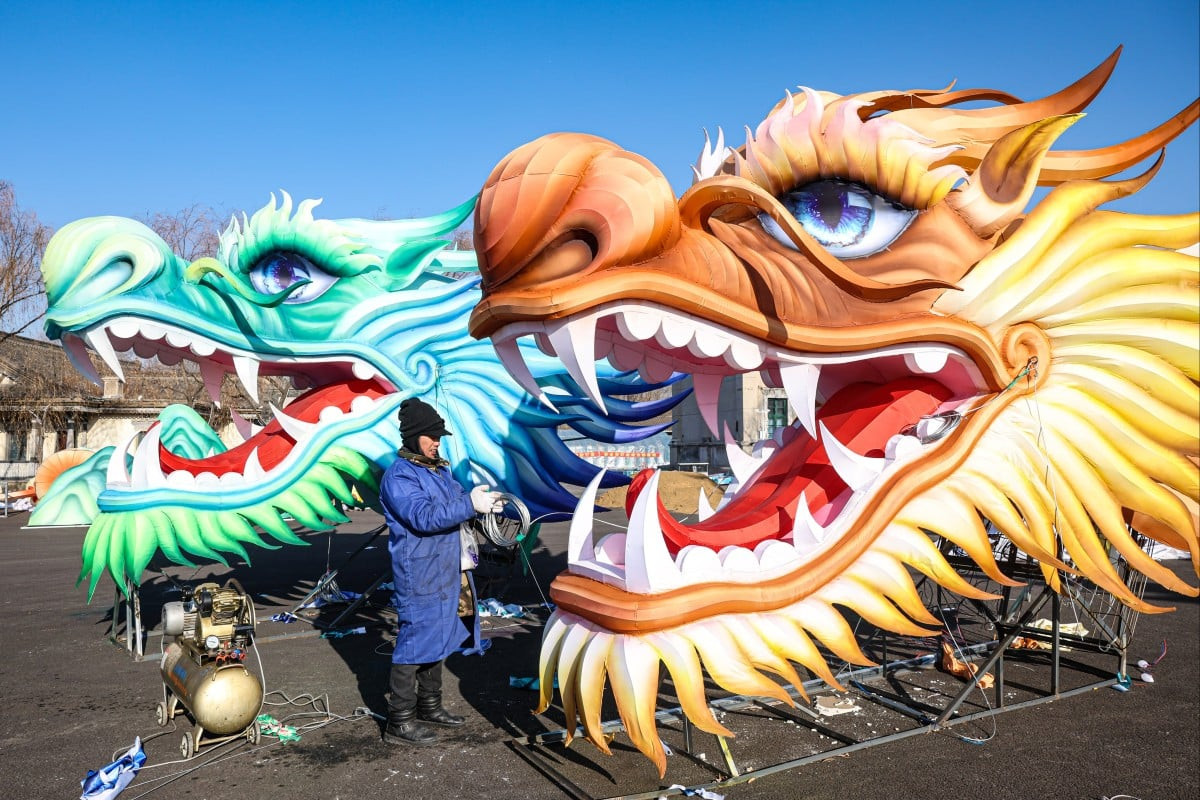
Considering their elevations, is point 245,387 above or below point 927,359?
above

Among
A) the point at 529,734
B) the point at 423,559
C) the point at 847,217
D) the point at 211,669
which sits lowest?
the point at 529,734

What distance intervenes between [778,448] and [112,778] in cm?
327

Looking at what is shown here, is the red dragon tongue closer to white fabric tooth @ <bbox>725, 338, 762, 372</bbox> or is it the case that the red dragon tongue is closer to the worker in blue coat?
white fabric tooth @ <bbox>725, 338, 762, 372</bbox>

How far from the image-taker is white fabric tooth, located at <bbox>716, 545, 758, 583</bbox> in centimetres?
274

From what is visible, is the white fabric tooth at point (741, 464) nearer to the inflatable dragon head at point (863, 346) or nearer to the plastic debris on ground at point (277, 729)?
the inflatable dragon head at point (863, 346)

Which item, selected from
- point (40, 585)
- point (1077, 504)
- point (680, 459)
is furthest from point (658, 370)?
point (680, 459)

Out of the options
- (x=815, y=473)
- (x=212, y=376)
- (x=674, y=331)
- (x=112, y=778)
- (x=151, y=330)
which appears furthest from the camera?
(x=212, y=376)

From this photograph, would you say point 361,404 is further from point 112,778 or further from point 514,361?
point 514,361

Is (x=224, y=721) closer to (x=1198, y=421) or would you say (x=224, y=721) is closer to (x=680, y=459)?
(x=1198, y=421)

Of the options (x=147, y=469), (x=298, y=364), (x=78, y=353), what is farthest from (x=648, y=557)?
(x=78, y=353)

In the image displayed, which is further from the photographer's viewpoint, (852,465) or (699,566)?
(852,465)

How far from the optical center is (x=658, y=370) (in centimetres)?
328

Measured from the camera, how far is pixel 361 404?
6.24m

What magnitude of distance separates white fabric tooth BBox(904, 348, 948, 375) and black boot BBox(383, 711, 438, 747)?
3.03m
